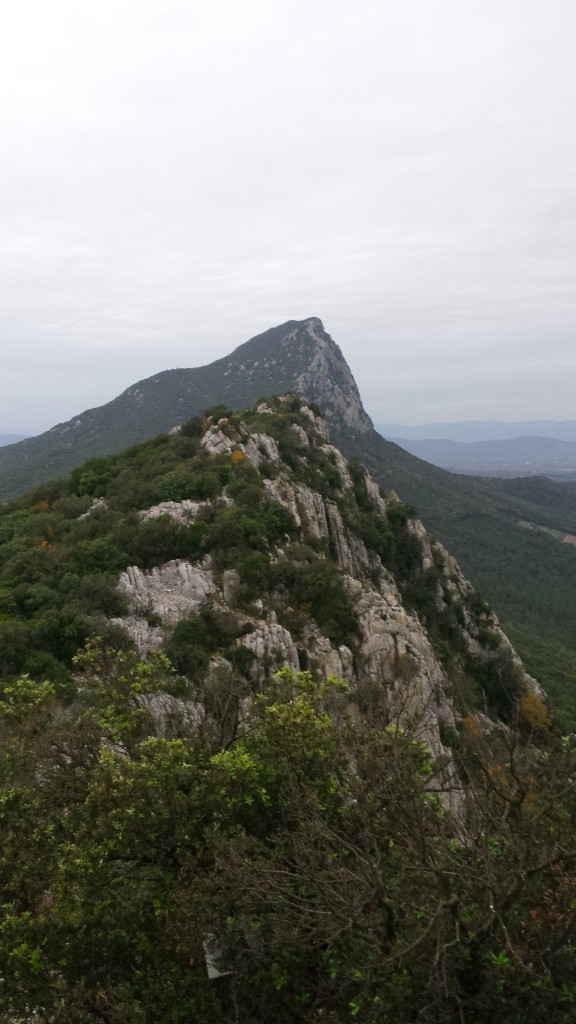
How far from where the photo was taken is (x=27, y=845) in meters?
9.77

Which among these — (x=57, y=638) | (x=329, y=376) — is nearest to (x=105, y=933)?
(x=57, y=638)

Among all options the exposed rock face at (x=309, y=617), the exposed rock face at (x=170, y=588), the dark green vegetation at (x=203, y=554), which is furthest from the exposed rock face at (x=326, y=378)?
the exposed rock face at (x=170, y=588)

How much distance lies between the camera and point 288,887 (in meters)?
8.52

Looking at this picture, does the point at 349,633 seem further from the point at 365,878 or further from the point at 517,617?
the point at 517,617

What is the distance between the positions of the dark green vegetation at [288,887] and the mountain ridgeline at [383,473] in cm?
3828

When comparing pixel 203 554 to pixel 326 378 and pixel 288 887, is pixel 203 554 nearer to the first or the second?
pixel 288 887

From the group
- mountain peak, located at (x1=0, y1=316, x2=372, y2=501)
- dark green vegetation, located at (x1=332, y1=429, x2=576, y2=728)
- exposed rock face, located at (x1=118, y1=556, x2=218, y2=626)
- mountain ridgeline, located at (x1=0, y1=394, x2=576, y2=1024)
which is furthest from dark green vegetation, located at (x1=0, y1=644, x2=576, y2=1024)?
mountain peak, located at (x1=0, y1=316, x2=372, y2=501)

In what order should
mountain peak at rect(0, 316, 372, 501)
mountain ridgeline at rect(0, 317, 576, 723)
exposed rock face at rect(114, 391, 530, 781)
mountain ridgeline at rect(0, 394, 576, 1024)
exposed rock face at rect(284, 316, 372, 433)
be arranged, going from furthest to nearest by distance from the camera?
exposed rock face at rect(284, 316, 372, 433)
mountain peak at rect(0, 316, 372, 501)
mountain ridgeline at rect(0, 317, 576, 723)
exposed rock face at rect(114, 391, 530, 781)
mountain ridgeline at rect(0, 394, 576, 1024)

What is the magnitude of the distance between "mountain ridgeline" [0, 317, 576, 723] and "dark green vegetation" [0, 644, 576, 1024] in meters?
38.3

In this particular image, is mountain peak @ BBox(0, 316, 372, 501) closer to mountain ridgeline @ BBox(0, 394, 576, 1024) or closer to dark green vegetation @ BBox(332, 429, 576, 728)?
dark green vegetation @ BBox(332, 429, 576, 728)

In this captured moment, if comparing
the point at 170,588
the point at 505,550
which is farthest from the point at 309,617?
the point at 505,550

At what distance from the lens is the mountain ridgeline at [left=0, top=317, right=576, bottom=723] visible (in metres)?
78.9

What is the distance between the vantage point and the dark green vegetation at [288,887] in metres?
7.01

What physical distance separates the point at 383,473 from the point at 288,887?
117 m
